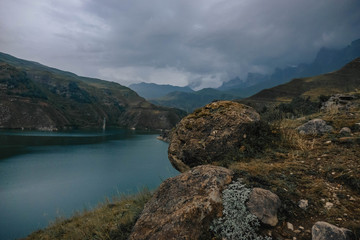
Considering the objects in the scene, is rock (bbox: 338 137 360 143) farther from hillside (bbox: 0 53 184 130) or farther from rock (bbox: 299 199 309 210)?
hillside (bbox: 0 53 184 130)

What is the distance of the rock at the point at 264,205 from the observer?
8.57 ft

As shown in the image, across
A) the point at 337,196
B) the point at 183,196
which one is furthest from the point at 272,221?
the point at 183,196

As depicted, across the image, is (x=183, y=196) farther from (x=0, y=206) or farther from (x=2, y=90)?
(x=2, y=90)

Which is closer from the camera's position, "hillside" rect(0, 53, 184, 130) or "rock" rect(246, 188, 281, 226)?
"rock" rect(246, 188, 281, 226)

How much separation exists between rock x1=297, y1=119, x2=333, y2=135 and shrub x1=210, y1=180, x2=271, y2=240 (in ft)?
12.1

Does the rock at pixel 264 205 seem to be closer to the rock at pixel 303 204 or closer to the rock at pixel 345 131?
the rock at pixel 303 204

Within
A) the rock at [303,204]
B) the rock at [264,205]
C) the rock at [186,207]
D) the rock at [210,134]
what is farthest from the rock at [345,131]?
the rock at [186,207]

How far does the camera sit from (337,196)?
9.30 ft

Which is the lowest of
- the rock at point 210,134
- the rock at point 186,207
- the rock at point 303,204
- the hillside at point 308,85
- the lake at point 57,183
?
the lake at point 57,183

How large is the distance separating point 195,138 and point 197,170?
196 cm

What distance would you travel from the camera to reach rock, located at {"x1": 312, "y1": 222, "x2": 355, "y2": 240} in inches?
82.0

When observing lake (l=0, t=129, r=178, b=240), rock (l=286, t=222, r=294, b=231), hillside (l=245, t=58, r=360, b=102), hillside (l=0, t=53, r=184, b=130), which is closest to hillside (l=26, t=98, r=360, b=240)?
rock (l=286, t=222, r=294, b=231)

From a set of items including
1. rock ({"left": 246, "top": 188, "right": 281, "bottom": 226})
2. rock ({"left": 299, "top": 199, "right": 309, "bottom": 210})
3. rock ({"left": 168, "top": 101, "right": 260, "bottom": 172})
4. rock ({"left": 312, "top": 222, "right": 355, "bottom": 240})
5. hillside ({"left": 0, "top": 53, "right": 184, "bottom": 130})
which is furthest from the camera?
hillside ({"left": 0, "top": 53, "right": 184, "bottom": 130})

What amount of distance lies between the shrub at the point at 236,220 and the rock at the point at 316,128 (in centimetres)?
369
